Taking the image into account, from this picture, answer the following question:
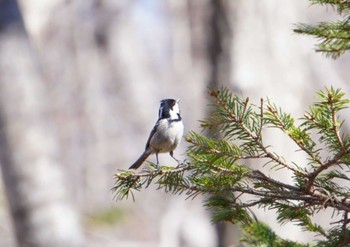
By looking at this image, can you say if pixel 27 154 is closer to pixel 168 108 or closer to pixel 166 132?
pixel 168 108

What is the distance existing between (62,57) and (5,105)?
5.94 meters

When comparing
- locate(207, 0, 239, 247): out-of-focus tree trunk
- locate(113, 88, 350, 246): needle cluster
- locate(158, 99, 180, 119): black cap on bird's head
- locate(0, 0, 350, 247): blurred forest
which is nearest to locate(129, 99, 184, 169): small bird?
locate(158, 99, 180, 119): black cap on bird's head

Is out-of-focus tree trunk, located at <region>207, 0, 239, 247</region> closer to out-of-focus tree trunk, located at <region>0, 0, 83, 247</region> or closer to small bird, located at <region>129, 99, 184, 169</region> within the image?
out-of-focus tree trunk, located at <region>0, 0, 83, 247</region>

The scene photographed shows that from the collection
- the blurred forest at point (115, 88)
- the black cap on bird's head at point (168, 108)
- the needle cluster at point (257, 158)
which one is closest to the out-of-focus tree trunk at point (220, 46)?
the blurred forest at point (115, 88)

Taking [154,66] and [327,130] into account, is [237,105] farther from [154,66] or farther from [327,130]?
[154,66]

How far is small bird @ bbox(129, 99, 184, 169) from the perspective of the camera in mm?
2373

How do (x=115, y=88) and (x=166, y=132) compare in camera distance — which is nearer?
(x=166, y=132)

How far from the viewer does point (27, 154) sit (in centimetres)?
404

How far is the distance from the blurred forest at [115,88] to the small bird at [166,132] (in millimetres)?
189

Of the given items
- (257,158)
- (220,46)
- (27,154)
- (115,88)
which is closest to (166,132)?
(257,158)

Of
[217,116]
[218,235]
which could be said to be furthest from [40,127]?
[217,116]

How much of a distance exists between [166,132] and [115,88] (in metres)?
7.60

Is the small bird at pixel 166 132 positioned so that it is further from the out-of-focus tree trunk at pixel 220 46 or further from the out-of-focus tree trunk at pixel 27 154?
the out-of-focus tree trunk at pixel 220 46

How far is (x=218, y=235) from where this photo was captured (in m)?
5.38
